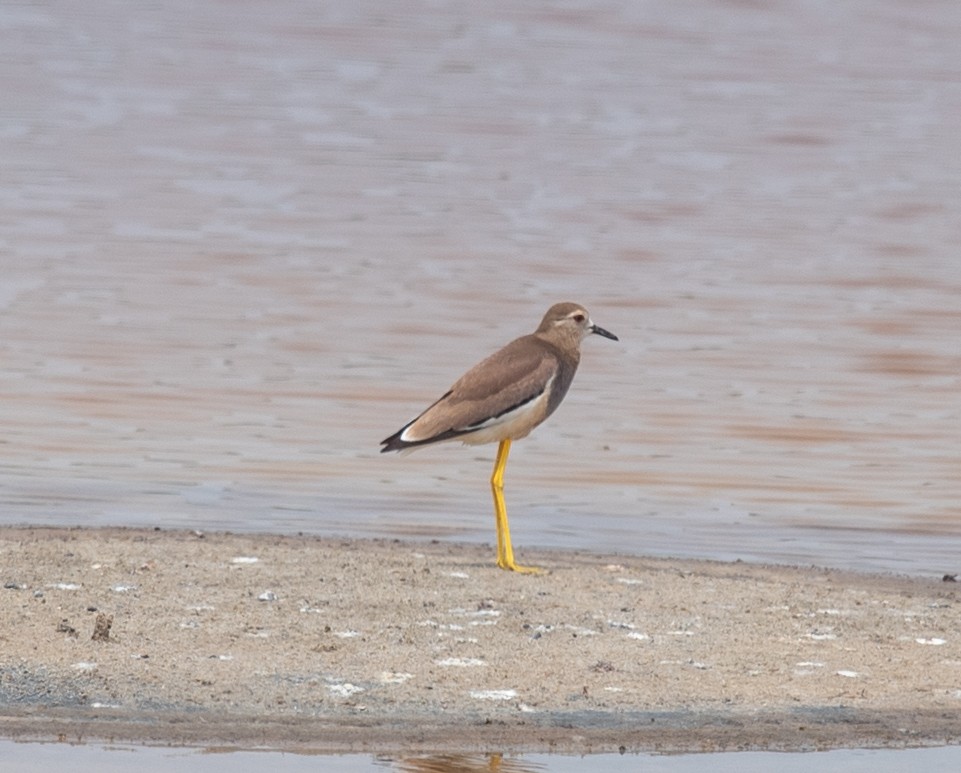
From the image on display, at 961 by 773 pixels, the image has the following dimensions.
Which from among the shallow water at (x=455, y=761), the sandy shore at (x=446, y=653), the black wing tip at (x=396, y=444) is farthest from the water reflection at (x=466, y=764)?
the black wing tip at (x=396, y=444)

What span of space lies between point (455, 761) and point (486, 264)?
15.3 meters

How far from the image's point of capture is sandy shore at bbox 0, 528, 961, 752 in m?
7.05

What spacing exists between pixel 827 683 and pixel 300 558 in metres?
2.56

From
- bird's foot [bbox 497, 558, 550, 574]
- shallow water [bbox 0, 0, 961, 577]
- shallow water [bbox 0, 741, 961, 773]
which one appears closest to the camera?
shallow water [bbox 0, 741, 961, 773]

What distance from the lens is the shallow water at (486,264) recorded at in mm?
12359

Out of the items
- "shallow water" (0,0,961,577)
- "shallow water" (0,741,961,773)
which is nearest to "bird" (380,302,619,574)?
"shallow water" (0,0,961,577)

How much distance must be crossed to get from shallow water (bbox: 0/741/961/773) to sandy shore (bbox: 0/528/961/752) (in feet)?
0.37

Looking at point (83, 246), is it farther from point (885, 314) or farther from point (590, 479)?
point (590, 479)

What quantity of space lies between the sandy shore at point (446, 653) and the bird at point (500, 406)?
0.48 m

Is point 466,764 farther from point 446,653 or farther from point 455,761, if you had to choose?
point 446,653

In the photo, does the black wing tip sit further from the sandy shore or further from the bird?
the sandy shore

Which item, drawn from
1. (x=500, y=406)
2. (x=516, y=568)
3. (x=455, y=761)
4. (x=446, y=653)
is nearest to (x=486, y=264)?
(x=500, y=406)

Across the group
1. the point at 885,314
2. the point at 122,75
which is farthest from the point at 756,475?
the point at 122,75

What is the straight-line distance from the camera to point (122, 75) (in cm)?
3512
